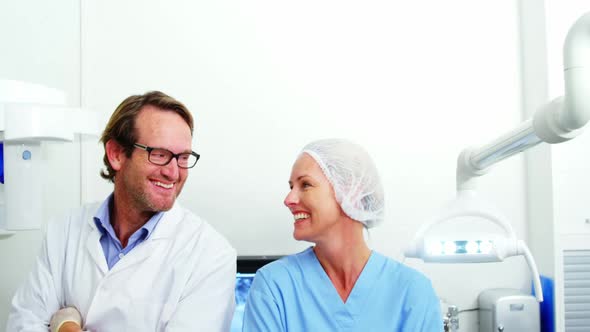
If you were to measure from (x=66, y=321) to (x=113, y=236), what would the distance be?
27 centimetres

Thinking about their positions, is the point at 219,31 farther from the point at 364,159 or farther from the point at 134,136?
the point at 364,159

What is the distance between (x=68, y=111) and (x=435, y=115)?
4.91 feet

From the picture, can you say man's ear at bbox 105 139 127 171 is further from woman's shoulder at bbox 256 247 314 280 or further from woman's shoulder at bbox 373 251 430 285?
woman's shoulder at bbox 373 251 430 285

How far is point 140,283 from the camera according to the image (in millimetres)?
1345

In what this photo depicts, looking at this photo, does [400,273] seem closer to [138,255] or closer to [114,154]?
[138,255]

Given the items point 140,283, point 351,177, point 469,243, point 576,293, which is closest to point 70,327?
point 140,283

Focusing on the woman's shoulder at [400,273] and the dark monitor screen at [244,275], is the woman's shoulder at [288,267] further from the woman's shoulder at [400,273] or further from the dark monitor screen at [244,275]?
the dark monitor screen at [244,275]

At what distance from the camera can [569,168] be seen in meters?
1.96

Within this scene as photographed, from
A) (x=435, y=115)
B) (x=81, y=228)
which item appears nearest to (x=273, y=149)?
(x=435, y=115)

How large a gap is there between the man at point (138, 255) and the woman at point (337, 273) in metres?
0.15

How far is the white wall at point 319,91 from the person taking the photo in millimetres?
2082

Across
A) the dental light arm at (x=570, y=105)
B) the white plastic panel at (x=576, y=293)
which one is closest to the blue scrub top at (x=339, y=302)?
the dental light arm at (x=570, y=105)

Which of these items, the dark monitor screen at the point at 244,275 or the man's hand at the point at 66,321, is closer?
the man's hand at the point at 66,321

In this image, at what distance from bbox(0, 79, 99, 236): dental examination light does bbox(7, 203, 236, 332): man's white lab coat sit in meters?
0.15
